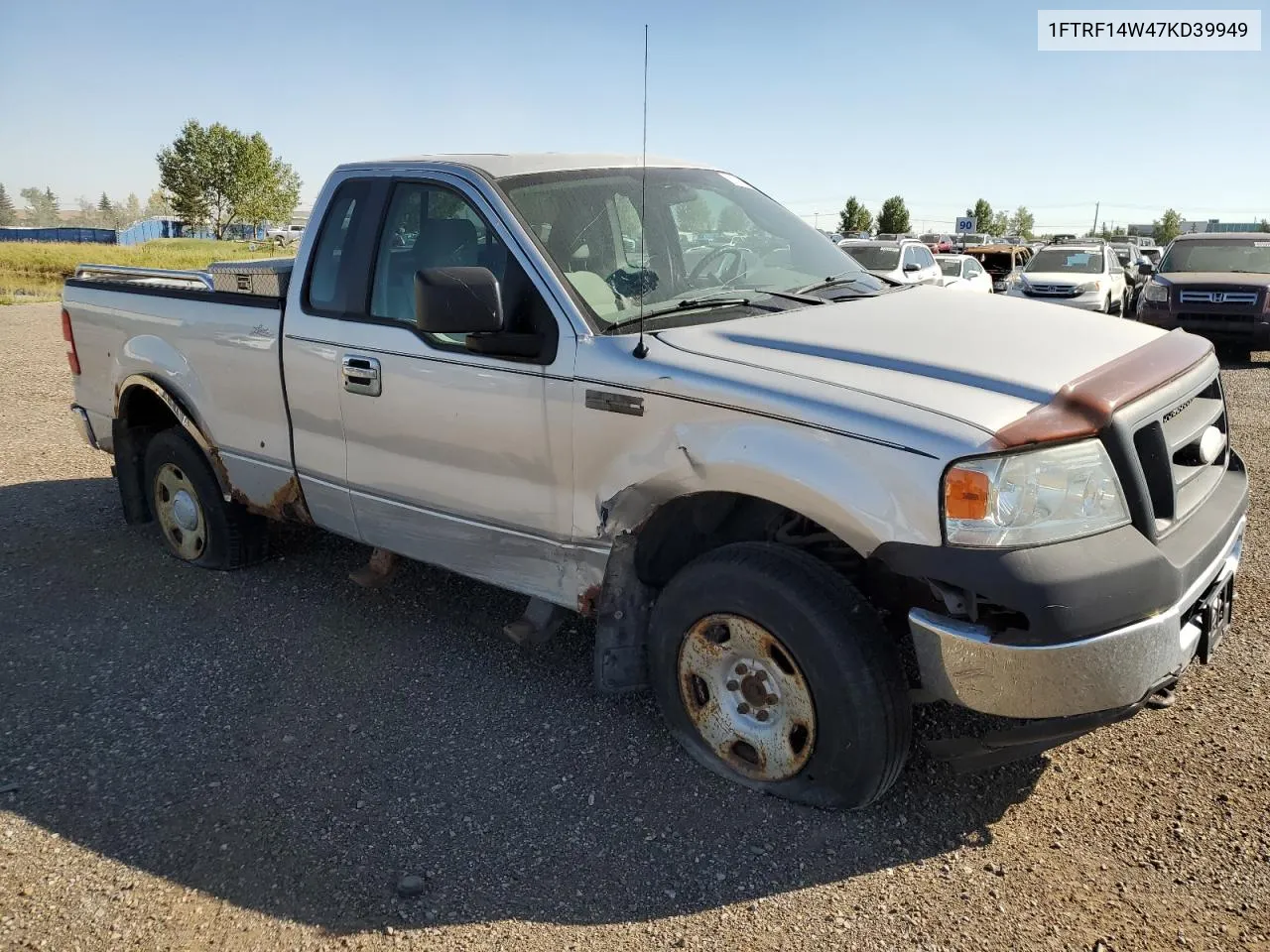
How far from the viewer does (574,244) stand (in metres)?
3.52

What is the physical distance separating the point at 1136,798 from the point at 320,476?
3.27m

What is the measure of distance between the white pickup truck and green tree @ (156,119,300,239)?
303ft

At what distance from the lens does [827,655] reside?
2.75 m

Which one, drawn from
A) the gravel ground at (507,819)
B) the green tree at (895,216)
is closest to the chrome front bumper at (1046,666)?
the gravel ground at (507,819)

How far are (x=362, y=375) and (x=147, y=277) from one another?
224 centimetres

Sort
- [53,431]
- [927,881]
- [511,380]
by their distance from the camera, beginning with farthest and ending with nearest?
[53,431] < [511,380] < [927,881]

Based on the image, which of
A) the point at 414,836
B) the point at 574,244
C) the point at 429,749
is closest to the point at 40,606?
the point at 429,749

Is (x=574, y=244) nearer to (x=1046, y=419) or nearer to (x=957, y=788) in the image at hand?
(x=1046, y=419)

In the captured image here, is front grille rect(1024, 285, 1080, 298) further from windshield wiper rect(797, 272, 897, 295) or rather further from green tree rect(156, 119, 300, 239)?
green tree rect(156, 119, 300, 239)

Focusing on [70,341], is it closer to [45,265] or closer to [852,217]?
[45,265]

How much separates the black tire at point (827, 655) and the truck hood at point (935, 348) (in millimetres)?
562

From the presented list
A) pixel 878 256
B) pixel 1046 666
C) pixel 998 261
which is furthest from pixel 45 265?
pixel 1046 666

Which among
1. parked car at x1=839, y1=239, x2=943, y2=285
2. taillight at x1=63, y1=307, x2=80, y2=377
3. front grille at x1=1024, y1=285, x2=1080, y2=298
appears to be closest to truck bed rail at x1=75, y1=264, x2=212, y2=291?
taillight at x1=63, y1=307, x2=80, y2=377

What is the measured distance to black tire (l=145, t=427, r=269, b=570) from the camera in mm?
4887
